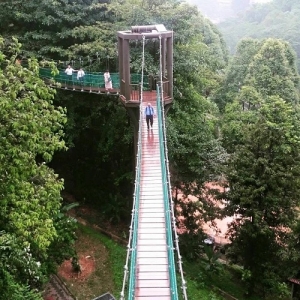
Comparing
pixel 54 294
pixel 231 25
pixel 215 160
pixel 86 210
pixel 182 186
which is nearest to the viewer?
pixel 54 294

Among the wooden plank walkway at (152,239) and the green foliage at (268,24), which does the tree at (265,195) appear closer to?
the wooden plank walkway at (152,239)

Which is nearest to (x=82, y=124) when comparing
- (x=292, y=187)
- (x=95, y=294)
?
(x=95, y=294)

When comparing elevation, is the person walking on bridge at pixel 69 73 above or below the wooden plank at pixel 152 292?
above

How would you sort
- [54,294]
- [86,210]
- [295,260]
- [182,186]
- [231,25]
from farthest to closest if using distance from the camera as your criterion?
1. [231,25]
2. [86,210]
3. [182,186]
4. [54,294]
5. [295,260]

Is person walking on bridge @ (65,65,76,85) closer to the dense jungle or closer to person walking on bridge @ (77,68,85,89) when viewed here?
person walking on bridge @ (77,68,85,89)

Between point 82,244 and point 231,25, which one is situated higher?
point 231,25

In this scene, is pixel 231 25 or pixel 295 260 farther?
pixel 231 25

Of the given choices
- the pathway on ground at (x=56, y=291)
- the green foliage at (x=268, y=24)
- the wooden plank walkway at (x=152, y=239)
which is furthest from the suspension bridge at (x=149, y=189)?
the green foliage at (x=268, y=24)

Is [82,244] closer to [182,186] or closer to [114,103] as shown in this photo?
[182,186]
